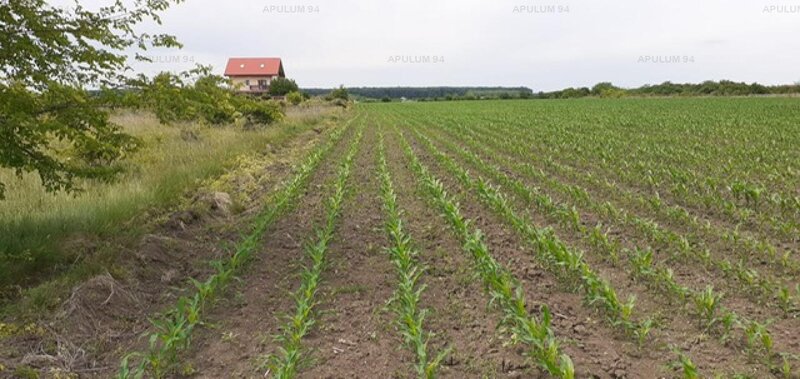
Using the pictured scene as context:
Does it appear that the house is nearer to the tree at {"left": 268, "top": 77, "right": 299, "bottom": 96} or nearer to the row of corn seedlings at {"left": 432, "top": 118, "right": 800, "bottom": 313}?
the tree at {"left": 268, "top": 77, "right": 299, "bottom": 96}

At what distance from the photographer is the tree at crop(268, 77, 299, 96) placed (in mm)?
54250

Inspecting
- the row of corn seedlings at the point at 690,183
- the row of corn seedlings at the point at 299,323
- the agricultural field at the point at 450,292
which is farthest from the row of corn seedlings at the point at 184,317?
the row of corn seedlings at the point at 690,183

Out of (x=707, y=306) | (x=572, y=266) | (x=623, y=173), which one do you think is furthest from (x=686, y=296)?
(x=623, y=173)

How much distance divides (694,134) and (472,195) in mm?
13463

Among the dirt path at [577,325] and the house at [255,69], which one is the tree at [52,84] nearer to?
the dirt path at [577,325]

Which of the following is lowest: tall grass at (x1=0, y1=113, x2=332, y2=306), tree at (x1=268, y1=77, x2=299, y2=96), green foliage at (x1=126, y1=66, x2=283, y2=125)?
tall grass at (x1=0, y1=113, x2=332, y2=306)

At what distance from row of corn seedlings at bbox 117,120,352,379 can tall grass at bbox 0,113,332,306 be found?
142 centimetres

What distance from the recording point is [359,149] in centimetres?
1762

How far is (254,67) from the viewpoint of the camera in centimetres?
7838

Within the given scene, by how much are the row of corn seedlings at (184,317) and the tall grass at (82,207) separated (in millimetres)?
1425

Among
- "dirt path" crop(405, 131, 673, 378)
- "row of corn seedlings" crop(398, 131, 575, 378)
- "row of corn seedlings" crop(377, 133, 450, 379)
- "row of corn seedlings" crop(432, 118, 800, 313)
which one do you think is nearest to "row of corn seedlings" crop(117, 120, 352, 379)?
"row of corn seedlings" crop(377, 133, 450, 379)

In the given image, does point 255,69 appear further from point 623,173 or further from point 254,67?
point 623,173

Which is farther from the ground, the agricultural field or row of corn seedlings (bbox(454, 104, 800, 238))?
row of corn seedlings (bbox(454, 104, 800, 238))

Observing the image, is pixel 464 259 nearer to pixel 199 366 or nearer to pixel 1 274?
pixel 199 366
